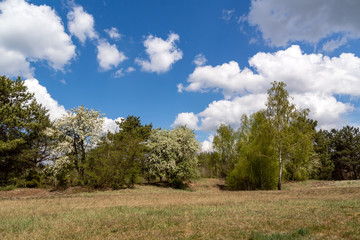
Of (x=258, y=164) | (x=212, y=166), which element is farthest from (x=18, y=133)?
(x=212, y=166)

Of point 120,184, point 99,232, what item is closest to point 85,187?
point 120,184

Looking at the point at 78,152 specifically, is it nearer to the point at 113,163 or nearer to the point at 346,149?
the point at 113,163

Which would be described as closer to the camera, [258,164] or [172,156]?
[258,164]

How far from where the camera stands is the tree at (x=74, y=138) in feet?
99.6

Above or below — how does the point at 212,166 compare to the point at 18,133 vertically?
below

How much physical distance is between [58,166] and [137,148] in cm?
1006

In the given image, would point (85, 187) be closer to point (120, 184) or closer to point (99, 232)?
point (120, 184)

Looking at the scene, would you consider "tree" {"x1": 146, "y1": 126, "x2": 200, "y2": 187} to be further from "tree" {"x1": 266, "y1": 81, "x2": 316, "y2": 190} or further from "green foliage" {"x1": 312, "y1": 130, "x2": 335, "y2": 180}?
"green foliage" {"x1": 312, "y1": 130, "x2": 335, "y2": 180}

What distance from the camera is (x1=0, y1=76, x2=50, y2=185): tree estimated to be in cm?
2956

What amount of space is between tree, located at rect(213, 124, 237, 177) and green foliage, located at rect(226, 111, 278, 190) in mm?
11261

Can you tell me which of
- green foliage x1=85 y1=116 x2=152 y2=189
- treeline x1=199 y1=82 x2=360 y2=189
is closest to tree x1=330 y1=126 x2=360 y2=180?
treeline x1=199 y1=82 x2=360 y2=189

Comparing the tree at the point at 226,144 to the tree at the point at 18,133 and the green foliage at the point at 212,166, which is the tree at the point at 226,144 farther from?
the tree at the point at 18,133

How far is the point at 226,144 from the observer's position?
52.5 metres

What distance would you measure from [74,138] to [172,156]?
47.4 ft
